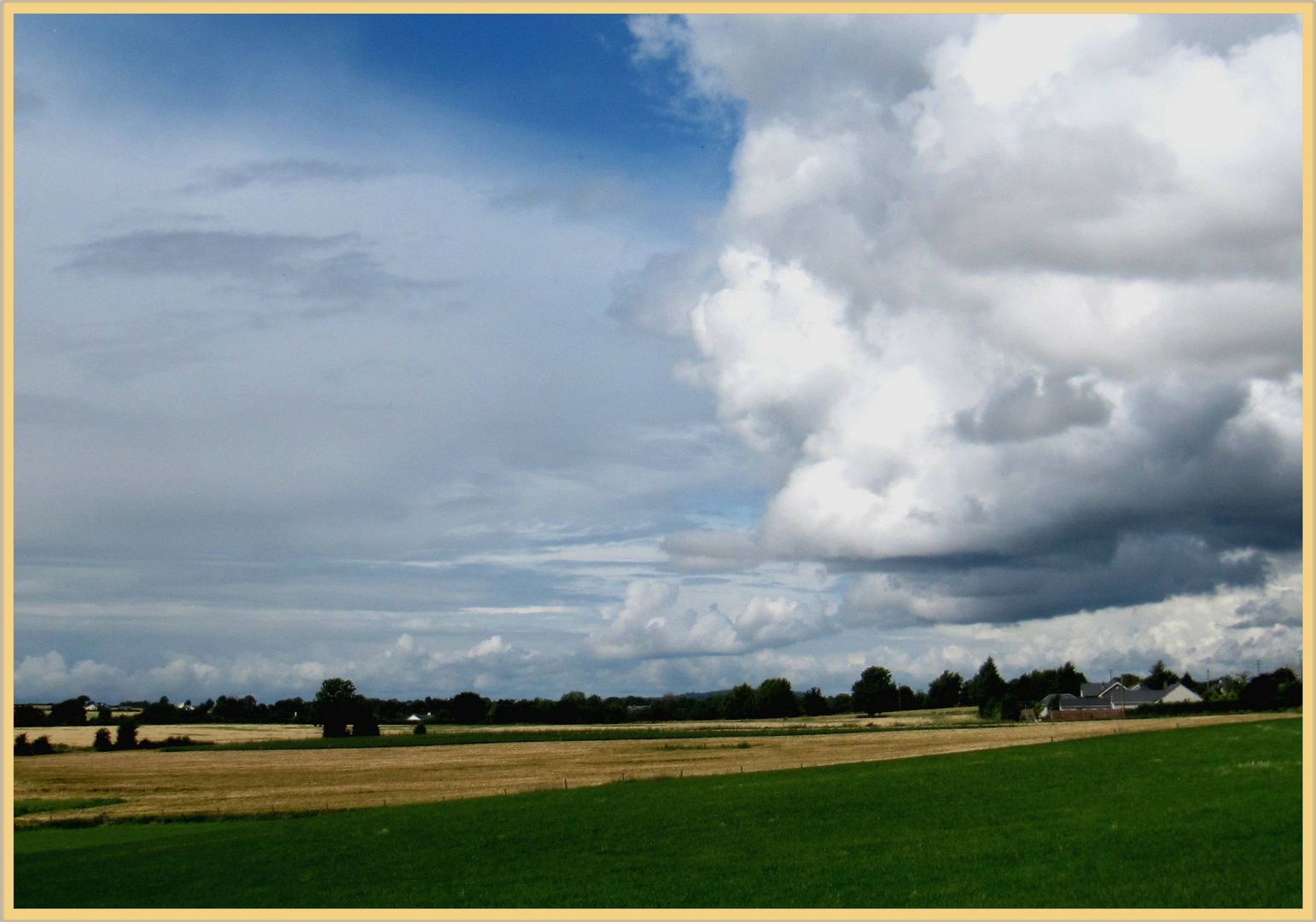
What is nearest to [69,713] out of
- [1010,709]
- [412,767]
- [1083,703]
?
[412,767]

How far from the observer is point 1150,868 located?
26.3m

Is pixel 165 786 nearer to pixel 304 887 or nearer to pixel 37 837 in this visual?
pixel 37 837

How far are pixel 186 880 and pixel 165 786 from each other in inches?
2019

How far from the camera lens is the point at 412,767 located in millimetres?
89688

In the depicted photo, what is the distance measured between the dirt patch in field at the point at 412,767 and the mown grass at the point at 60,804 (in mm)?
1933

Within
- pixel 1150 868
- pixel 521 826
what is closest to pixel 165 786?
pixel 521 826

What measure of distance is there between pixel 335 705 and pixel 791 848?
466ft

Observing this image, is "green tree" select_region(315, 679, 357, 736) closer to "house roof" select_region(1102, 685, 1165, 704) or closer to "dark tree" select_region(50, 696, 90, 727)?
"dark tree" select_region(50, 696, 90, 727)

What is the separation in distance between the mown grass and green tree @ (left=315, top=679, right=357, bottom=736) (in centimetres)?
8695

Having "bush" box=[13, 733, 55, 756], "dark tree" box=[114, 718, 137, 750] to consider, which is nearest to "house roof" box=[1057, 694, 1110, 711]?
"dark tree" box=[114, 718, 137, 750]

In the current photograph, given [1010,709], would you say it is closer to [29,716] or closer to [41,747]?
[41,747]

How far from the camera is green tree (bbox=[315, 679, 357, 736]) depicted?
157875 mm

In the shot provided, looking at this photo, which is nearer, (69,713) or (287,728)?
(287,728)

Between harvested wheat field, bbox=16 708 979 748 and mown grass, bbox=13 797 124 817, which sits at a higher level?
mown grass, bbox=13 797 124 817
